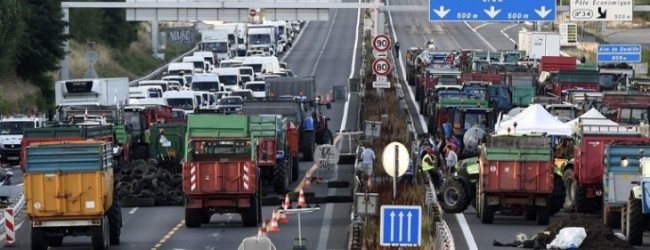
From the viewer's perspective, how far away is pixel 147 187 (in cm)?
4241

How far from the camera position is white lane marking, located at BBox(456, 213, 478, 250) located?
32594 millimetres

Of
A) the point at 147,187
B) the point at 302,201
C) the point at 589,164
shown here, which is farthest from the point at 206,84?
the point at 589,164

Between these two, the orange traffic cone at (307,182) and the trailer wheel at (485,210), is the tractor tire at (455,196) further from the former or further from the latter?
the orange traffic cone at (307,182)

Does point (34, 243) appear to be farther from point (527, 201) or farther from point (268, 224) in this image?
point (527, 201)

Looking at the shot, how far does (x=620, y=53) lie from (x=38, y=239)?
6153cm

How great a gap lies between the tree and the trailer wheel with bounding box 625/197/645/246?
50.3 m

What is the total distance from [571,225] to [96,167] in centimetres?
821

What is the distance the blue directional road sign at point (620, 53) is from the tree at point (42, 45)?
26.8 metres

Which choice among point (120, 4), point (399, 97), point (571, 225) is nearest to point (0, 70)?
point (120, 4)

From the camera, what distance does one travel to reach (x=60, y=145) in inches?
1214

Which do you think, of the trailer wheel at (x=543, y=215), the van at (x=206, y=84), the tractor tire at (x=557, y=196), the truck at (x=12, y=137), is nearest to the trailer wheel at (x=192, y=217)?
the trailer wheel at (x=543, y=215)

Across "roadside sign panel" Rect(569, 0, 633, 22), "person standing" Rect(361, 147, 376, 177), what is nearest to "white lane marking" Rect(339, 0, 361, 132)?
"roadside sign panel" Rect(569, 0, 633, 22)

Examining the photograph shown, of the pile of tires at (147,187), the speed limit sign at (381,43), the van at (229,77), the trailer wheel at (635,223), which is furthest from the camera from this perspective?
the van at (229,77)

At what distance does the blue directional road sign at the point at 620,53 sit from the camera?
8850 centimetres
